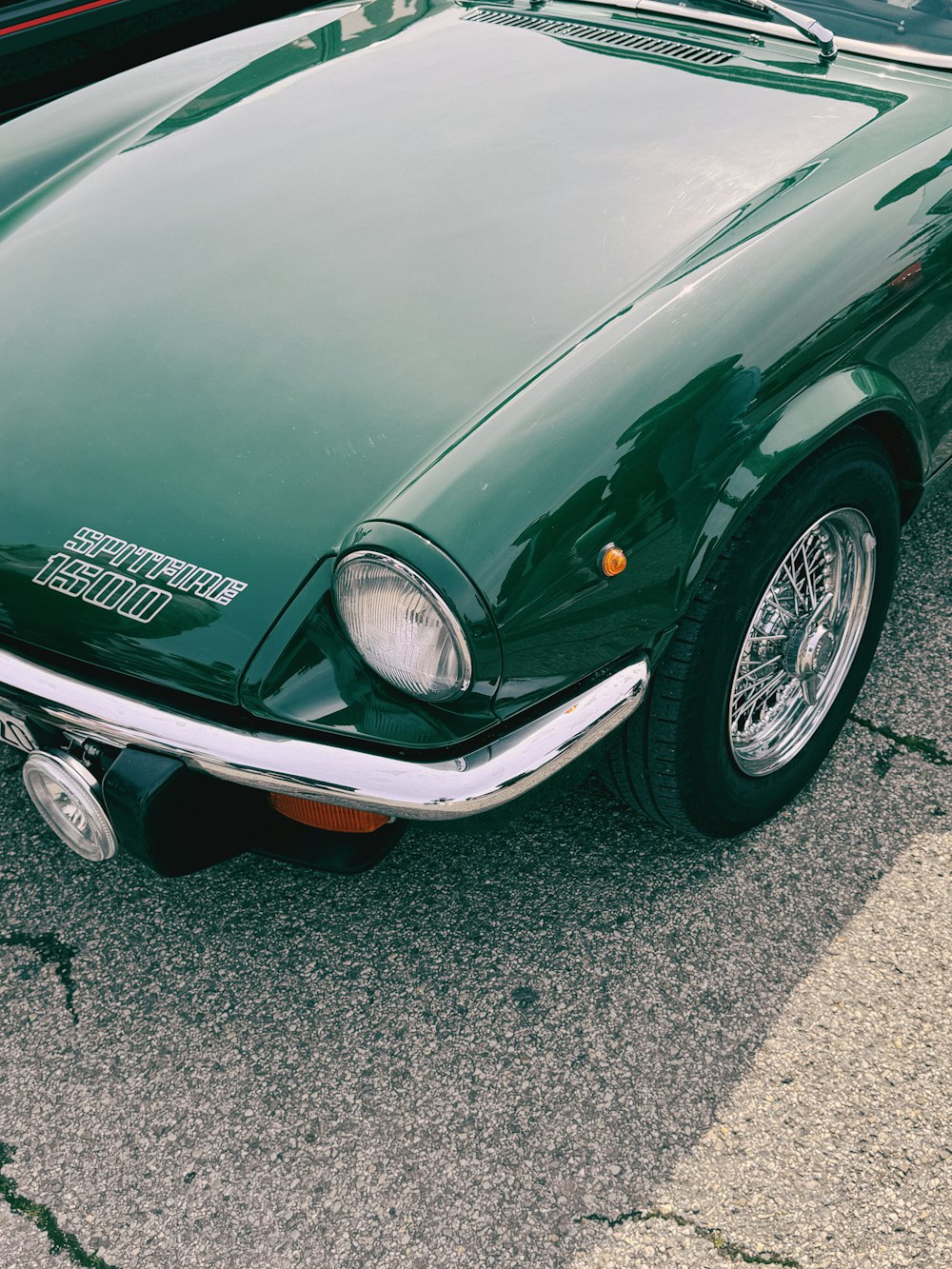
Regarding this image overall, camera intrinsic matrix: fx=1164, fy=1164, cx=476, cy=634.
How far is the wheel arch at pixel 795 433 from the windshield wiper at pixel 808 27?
91cm

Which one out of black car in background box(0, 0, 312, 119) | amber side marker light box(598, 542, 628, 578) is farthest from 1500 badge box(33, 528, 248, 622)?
black car in background box(0, 0, 312, 119)

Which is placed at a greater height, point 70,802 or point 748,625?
point 70,802

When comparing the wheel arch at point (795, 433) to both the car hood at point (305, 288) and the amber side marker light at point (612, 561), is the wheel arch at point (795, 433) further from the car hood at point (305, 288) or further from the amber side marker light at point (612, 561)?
the car hood at point (305, 288)

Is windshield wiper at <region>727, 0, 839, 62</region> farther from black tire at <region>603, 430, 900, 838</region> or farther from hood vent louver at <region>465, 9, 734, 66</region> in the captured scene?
black tire at <region>603, 430, 900, 838</region>

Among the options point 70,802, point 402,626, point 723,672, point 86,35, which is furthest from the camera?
point 86,35

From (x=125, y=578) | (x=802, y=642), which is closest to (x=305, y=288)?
(x=125, y=578)

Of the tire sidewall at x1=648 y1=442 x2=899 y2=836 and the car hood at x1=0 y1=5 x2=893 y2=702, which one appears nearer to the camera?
the car hood at x1=0 y1=5 x2=893 y2=702

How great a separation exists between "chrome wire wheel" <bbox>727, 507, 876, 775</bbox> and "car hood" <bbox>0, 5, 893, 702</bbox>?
0.63 m

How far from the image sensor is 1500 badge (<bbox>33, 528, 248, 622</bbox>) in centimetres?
174

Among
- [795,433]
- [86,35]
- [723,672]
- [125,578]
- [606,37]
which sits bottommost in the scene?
[723,672]

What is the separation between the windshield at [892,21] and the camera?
249 cm

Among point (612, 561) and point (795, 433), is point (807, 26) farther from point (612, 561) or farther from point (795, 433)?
point (612, 561)

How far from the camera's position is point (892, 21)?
8.37ft

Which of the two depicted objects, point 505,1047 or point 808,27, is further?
point 808,27
